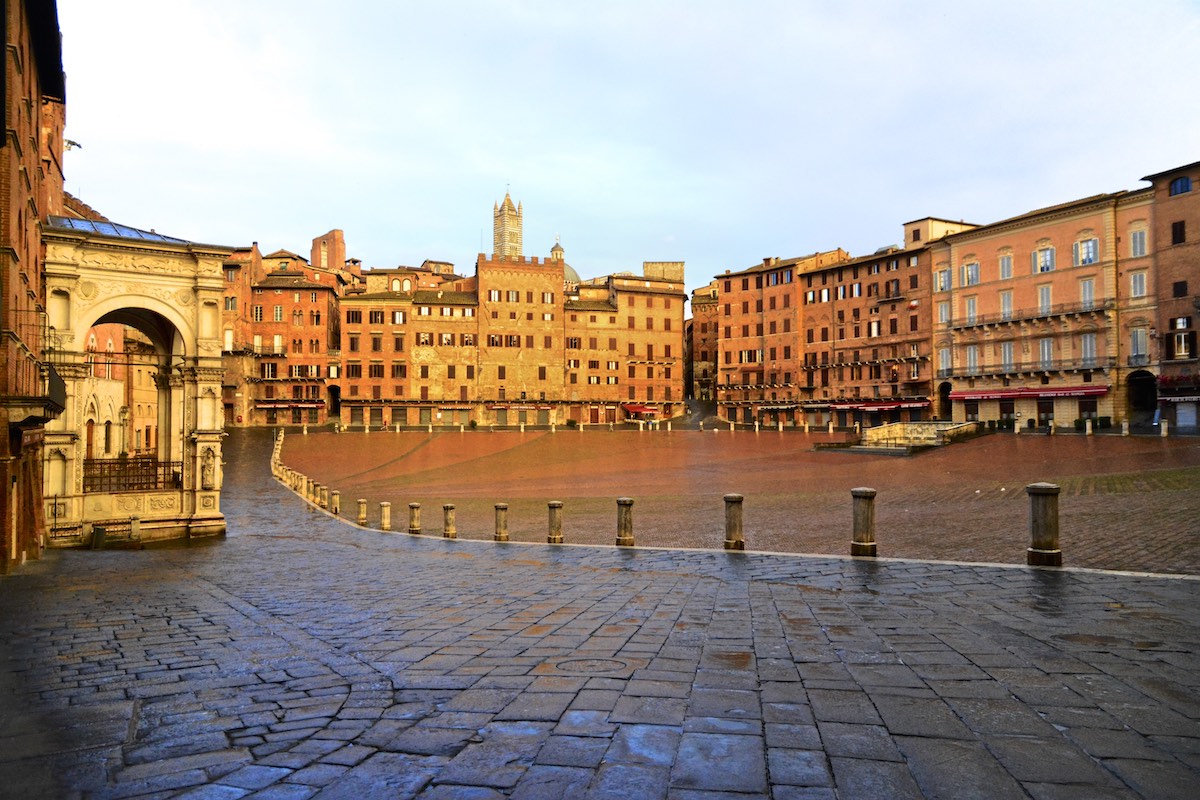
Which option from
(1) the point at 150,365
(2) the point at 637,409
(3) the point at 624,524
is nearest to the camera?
(3) the point at 624,524

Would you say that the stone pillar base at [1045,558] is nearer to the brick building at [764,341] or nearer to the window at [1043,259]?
the window at [1043,259]

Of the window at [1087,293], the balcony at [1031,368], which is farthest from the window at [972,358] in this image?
the window at [1087,293]

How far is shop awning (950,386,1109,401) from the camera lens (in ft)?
167

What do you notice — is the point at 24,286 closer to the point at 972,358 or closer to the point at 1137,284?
the point at 1137,284

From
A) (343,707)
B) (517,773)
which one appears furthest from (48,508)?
(517,773)

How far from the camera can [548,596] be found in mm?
8266

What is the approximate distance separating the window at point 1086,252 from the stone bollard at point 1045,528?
50720 millimetres

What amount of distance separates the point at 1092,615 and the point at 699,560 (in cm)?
517

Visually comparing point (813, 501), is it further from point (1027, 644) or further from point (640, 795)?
point (640, 795)

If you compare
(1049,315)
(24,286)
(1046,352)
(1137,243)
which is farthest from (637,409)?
(24,286)

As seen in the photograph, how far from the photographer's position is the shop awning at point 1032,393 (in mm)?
50781

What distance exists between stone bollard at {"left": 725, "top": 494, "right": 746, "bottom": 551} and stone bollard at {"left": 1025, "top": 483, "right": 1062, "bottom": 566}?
12.9ft

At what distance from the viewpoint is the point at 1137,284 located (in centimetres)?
4909

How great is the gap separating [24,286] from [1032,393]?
57.4 meters
